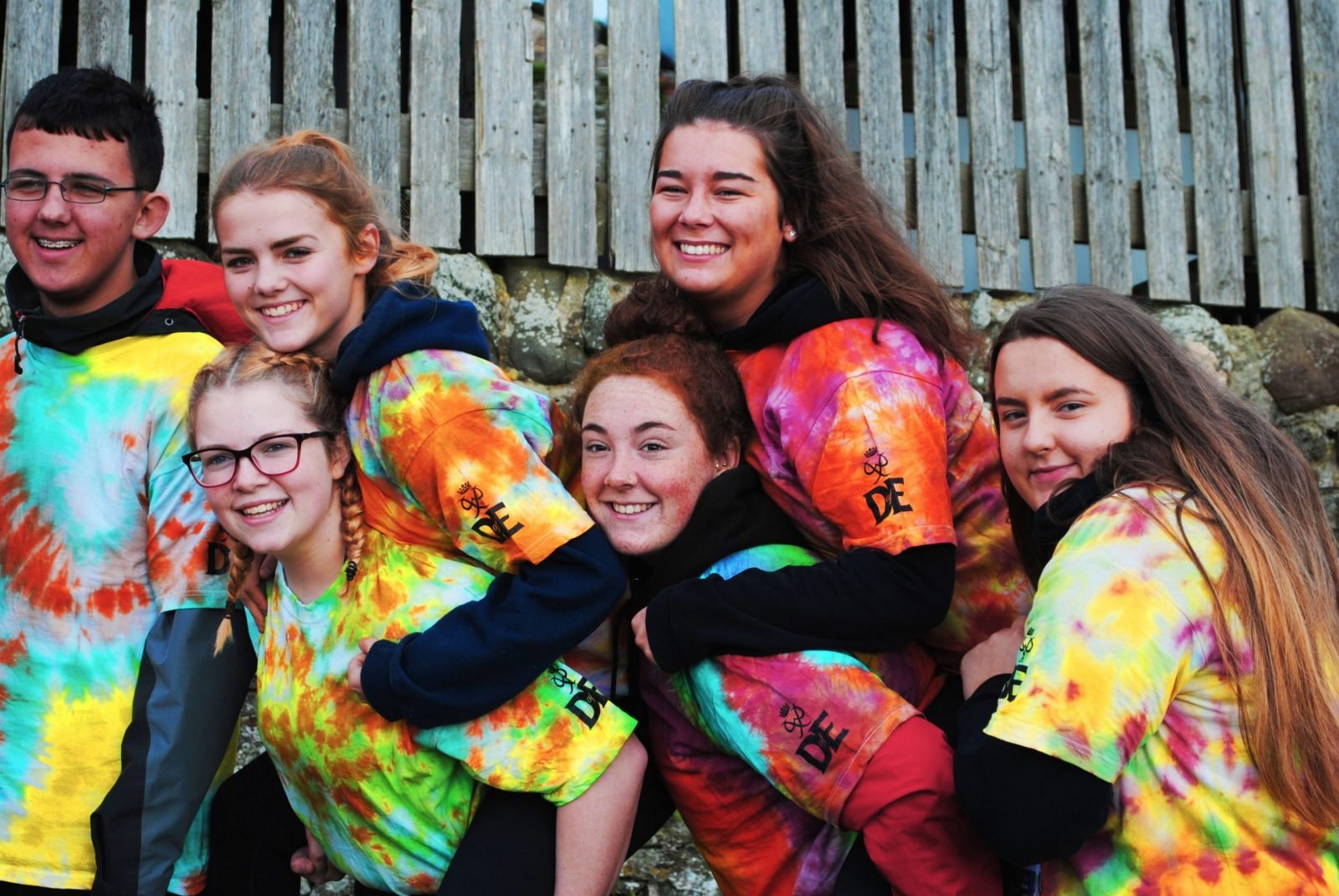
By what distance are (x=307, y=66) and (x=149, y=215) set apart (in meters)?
2.34

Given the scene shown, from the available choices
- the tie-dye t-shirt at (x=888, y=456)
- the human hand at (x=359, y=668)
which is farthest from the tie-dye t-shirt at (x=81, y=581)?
the tie-dye t-shirt at (x=888, y=456)

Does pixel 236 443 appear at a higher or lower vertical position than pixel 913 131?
lower

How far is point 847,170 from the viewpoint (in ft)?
9.79

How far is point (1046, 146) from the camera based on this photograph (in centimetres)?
603

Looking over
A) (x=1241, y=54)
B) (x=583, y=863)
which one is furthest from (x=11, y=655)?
(x=1241, y=54)

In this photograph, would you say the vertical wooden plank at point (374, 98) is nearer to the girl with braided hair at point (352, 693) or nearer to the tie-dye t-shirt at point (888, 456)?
the girl with braided hair at point (352, 693)

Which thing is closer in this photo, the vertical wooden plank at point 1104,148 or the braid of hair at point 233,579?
the braid of hair at point 233,579

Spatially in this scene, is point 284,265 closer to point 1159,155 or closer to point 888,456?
point 888,456

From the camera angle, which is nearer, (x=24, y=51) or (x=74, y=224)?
(x=74, y=224)

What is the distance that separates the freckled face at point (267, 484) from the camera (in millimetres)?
2641

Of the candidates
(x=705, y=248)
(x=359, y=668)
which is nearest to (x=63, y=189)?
(x=359, y=668)

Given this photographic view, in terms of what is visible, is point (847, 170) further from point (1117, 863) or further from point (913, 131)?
point (913, 131)

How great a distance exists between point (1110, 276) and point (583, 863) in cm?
446

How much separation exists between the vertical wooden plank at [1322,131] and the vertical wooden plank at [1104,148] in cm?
97
